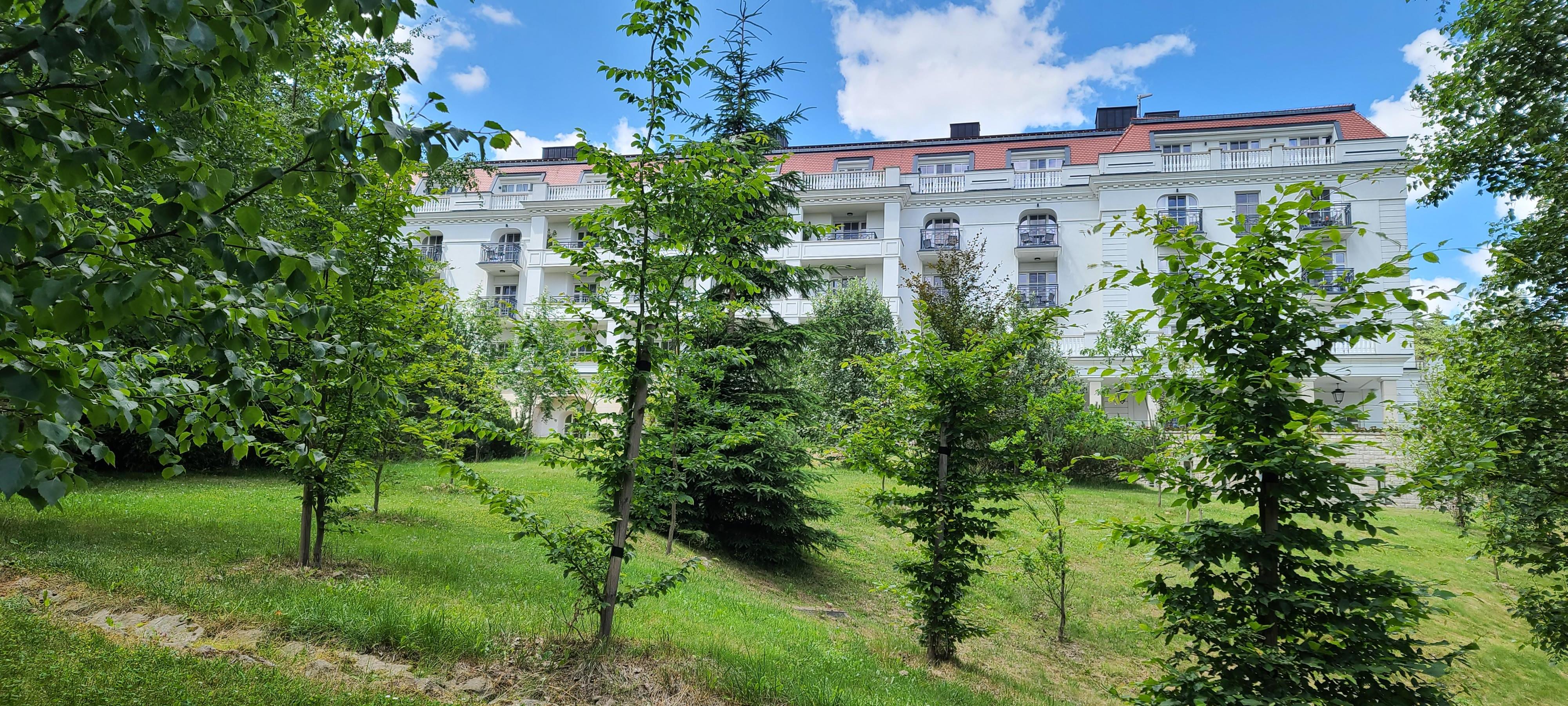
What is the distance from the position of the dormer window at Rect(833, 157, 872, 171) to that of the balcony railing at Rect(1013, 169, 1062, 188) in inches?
283

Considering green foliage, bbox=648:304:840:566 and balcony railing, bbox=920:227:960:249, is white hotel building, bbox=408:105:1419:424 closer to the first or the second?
balcony railing, bbox=920:227:960:249

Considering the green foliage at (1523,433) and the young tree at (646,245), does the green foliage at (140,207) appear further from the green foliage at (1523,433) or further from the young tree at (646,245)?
the green foliage at (1523,433)

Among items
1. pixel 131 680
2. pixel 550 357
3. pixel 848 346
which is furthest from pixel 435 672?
pixel 848 346

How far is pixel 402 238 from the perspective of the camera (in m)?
7.04

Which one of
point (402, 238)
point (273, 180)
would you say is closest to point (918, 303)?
point (402, 238)

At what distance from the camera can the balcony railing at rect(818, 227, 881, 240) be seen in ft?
108

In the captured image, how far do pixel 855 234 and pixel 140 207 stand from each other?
104 feet

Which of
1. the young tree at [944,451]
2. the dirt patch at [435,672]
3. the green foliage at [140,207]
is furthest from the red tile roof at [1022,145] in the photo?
the green foliage at [140,207]

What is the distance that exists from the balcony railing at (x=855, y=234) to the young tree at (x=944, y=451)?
25147mm

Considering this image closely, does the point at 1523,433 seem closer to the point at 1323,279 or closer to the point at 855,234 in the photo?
the point at 1323,279

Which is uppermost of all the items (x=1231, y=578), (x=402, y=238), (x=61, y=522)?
(x=402, y=238)

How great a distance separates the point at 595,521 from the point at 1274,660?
34.8ft

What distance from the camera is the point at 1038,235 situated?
3222 centimetres

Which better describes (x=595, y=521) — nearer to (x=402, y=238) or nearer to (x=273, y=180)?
(x=402, y=238)
